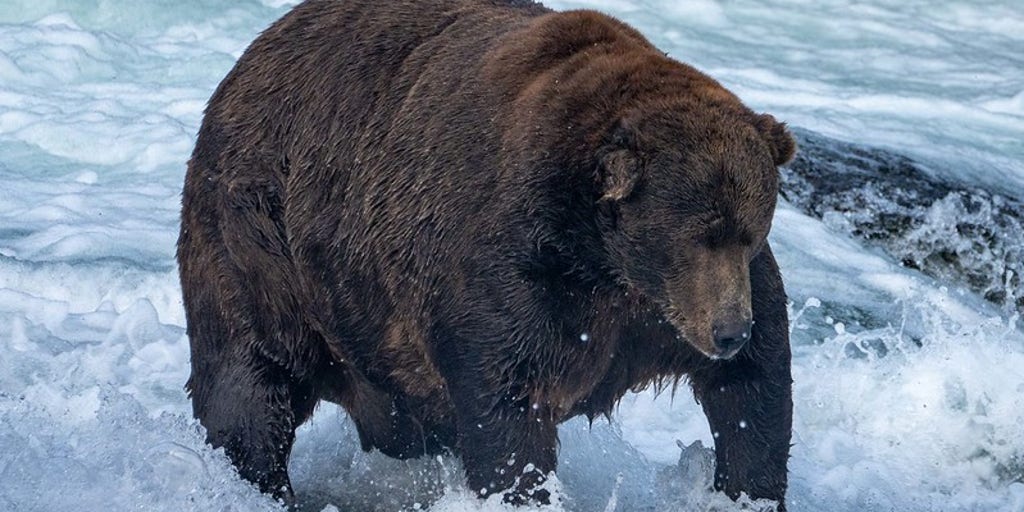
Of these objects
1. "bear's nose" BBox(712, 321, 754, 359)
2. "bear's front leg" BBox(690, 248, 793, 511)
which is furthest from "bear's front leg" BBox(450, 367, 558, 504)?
"bear's nose" BBox(712, 321, 754, 359)

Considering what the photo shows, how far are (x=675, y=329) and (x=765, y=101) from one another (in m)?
9.20

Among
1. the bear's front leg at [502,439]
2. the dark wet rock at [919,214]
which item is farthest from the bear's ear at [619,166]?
the dark wet rock at [919,214]

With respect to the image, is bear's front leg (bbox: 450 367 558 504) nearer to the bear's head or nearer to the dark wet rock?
the bear's head

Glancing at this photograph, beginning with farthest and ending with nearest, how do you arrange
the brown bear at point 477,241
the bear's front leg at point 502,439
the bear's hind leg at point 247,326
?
the bear's hind leg at point 247,326, the bear's front leg at point 502,439, the brown bear at point 477,241

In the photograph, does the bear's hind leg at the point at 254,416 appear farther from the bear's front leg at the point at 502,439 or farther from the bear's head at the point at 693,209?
the bear's head at the point at 693,209

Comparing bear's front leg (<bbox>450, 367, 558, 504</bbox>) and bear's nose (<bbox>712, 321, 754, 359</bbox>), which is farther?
bear's front leg (<bbox>450, 367, 558, 504</bbox>)

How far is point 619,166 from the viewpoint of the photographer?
4508 mm

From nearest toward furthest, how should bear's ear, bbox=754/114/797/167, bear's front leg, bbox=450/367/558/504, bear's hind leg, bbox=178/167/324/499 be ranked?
1. bear's ear, bbox=754/114/797/167
2. bear's front leg, bbox=450/367/558/504
3. bear's hind leg, bbox=178/167/324/499

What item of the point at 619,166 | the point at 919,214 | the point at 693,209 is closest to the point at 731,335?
the point at 693,209

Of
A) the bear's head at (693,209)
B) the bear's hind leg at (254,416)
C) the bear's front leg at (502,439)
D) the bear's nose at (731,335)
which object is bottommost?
the bear's hind leg at (254,416)

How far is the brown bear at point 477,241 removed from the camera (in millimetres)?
4609

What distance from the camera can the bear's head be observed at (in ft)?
14.7

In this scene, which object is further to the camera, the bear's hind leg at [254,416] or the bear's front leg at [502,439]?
the bear's hind leg at [254,416]

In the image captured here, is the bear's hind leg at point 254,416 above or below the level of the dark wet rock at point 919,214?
above
